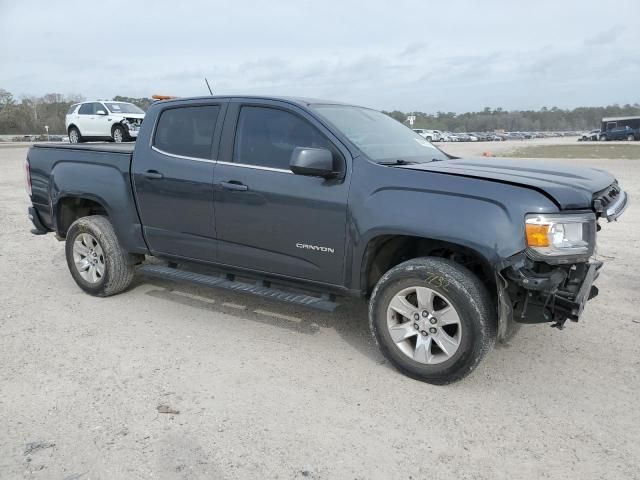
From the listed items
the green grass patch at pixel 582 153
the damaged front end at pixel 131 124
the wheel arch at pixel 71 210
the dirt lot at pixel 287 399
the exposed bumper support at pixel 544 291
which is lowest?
the dirt lot at pixel 287 399

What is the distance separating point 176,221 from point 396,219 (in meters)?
2.13

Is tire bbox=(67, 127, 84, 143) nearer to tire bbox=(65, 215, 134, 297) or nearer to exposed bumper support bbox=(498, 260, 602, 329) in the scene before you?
tire bbox=(65, 215, 134, 297)

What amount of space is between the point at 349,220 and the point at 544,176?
4.39 ft

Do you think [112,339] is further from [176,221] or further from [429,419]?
[429,419]

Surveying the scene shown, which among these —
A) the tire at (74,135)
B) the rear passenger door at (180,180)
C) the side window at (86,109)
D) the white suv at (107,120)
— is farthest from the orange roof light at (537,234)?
the tire at (74,135)

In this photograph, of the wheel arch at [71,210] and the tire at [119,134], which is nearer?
the wheel arch at [71,210]

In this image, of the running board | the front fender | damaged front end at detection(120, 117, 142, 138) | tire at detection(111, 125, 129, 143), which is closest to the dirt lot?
the running board

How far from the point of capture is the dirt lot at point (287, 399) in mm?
2805

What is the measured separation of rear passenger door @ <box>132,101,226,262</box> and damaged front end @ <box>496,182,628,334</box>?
8.01 feet

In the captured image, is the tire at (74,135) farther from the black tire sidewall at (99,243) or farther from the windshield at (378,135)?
the windshield at (378,135)

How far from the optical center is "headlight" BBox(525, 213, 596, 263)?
10.4ft

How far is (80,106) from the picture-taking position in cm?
1934

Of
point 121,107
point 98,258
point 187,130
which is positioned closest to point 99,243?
point 98,258

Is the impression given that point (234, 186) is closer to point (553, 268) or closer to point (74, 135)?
point (553, 268)
